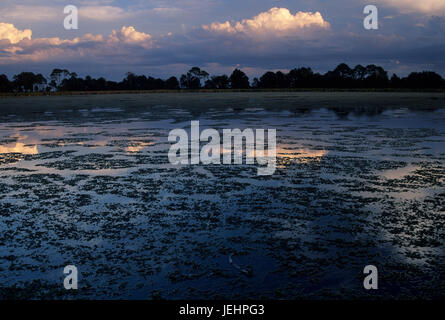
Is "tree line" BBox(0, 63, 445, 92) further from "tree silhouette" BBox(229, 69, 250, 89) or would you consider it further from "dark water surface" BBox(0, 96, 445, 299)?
"dark water surface" BBox(0, 96, 445, 299)

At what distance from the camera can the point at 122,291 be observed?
4852 millimetres

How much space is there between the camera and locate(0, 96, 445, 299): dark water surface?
16.5 feet

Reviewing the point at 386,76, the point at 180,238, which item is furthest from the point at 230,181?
the point at 386,76

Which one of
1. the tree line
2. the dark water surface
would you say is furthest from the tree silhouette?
the dark water surface

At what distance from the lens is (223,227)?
22.6ft

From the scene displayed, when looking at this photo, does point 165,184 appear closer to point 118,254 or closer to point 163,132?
point 118,254

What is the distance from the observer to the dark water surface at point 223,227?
502 centimetres

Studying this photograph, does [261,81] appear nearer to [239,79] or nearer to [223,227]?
[239,79]

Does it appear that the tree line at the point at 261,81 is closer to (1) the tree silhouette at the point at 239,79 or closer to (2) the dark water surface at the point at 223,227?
(1) the tree silhouette at the point at 239,79

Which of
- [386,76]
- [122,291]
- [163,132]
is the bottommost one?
[122,291]

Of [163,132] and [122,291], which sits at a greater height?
[163,132]

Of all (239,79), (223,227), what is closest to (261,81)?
(239,79)

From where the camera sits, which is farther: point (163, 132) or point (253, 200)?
point (163, 132)

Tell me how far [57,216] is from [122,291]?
10.8 ft
